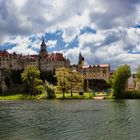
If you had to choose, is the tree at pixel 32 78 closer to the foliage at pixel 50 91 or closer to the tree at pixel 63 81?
the foliage at pixel 50 91

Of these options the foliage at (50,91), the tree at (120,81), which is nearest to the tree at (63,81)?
the foliage at (50,91)

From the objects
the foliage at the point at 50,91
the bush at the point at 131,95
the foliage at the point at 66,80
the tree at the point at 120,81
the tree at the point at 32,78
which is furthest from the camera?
the tree at the point at 32,78

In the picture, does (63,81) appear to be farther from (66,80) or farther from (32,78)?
(32,78)

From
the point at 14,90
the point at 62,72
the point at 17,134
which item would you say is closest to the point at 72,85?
the point at 62,72

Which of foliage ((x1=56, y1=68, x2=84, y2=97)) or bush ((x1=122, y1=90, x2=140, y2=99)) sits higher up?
foliage ((x1=56, y1=68, x2=84, y2=97))

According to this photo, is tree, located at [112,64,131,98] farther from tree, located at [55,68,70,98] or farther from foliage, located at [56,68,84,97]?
tree, located at [55,68,70,98]

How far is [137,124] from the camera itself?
4888cm

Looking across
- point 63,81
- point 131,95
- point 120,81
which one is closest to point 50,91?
point 63,81

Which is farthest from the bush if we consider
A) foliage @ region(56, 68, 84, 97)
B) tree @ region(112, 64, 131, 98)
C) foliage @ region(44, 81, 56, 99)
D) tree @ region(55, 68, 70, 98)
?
foliage @ region(44, 81, 56, 99)

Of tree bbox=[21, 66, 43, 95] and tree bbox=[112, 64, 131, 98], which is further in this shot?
tree bbox=[21, 66, 43, 95]

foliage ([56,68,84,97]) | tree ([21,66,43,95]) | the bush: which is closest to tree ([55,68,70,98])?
foliage ([56,68,84,97])

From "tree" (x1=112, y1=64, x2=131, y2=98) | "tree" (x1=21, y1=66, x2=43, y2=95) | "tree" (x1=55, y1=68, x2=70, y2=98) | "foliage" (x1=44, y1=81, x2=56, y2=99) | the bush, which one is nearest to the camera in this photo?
the bush

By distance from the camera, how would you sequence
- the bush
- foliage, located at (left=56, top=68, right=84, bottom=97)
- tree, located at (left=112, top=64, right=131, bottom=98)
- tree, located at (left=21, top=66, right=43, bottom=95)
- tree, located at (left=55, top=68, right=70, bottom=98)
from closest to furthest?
1. the bush
2. tree, located at (left=112, top=64, right=131, bottom=98)
3. tree, located at (left=55, top=68, right=70, bottom=98)
4. foliage, located at (left=56, top=68, right=84, bottom=97)
5. tree, located at (left=21, top=66, right=43, bottom=95)

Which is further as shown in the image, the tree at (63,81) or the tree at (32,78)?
the tree at (32,78)
